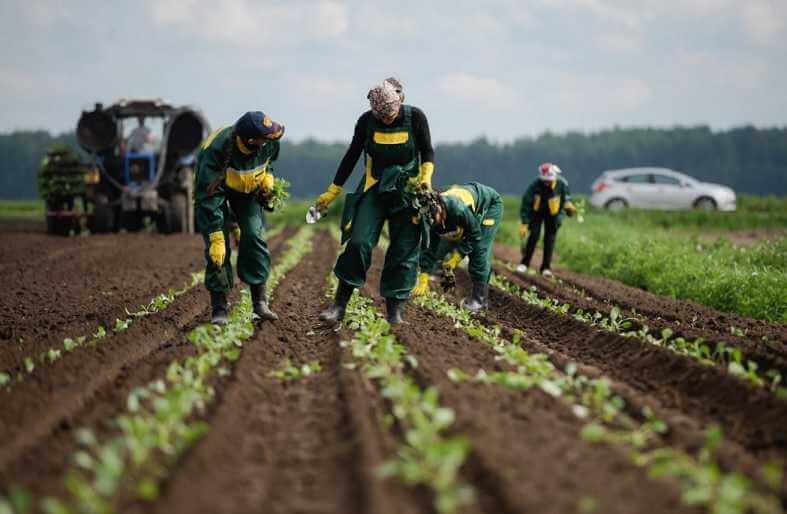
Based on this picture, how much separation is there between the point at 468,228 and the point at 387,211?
32.0 inches

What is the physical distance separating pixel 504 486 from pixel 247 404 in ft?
5.43

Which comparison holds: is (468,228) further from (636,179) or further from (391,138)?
(636,179)

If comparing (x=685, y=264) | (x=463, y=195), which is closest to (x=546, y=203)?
(x=685, y=264)

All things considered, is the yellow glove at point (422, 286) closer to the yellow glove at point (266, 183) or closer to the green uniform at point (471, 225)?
the green uniform at point (471, 225)

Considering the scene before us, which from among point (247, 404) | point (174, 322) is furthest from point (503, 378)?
point (174, 322)

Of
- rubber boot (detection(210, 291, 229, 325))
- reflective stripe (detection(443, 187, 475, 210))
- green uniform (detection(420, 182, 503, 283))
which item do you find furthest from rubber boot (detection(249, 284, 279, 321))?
reflective stripe (detection(443, 187, 475, 210))

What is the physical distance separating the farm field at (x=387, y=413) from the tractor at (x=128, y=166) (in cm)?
931

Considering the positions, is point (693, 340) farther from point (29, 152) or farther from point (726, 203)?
point (29, 152)

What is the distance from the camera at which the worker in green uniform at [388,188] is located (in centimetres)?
596

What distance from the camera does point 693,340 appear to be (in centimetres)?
596

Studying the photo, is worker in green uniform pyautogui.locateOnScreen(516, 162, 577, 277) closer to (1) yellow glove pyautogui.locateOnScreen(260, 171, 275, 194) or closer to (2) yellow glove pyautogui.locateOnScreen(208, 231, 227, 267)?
(1) yellow glove pyautogui.locateOnScreen(260, 171, 275, 194)

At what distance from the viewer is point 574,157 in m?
71.8

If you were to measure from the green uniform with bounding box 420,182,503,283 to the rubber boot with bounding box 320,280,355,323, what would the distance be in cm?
86

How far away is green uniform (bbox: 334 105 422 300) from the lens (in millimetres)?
5980
